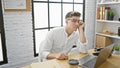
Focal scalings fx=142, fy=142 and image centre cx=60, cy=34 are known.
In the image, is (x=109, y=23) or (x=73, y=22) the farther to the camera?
(x=109, y=23)

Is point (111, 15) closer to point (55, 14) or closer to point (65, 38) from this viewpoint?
point (55, 14)

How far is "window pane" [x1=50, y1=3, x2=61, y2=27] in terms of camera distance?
3.22m

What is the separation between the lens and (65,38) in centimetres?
199

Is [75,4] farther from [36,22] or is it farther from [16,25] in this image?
[16,25]

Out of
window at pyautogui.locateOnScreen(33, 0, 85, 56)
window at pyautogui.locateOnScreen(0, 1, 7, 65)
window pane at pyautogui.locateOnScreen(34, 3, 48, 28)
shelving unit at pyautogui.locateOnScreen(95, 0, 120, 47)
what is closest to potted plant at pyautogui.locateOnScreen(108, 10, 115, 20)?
shelving unit at pyautogui.locateOnScreen(95, 0, 120, 47)

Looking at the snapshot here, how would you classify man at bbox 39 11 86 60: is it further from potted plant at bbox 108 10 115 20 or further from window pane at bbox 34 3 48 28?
potted plant at bbox 108 10 115 20

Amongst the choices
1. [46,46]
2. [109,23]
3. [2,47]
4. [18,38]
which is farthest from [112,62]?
[109,23]

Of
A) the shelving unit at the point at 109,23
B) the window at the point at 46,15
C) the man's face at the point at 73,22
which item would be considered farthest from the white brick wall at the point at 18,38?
the shelving unit at the point at 109,23

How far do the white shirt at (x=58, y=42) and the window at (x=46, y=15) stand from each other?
110cm

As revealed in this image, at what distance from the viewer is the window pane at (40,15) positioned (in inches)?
117

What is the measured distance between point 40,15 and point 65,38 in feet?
4.15

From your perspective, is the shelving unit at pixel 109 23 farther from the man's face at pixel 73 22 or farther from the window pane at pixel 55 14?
the man's face at pixel 73 22

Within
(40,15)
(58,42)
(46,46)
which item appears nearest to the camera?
(46,46)

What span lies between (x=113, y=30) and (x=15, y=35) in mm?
2385
